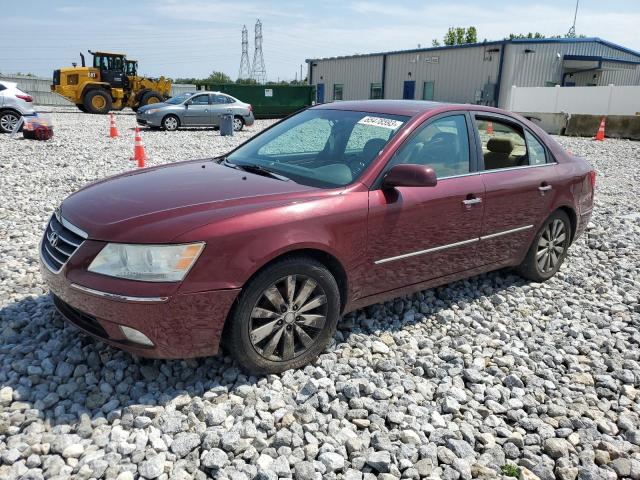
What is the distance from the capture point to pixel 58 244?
3.13m

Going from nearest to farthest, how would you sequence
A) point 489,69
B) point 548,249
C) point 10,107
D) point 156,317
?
point 156,317, point 548,249, point 10,107, point 489,69

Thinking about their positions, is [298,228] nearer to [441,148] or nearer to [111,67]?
[441,148]

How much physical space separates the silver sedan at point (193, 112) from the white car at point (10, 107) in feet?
14.0

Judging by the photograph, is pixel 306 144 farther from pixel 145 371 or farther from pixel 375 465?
pixel 375 465

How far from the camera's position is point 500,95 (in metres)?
29.1

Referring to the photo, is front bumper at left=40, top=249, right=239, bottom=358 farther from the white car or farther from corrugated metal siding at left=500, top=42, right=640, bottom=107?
corrugated metal siding at left=500, top=42, right=640, bottom=107

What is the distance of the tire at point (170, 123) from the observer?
19.0 m

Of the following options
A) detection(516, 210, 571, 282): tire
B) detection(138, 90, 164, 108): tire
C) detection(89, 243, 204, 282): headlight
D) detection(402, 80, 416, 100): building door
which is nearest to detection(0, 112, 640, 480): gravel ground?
detection(516, 210, 571, 282): tire

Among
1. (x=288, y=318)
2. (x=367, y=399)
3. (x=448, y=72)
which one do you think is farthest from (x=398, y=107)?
(x=448, y=72)

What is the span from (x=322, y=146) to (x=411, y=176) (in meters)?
1.03

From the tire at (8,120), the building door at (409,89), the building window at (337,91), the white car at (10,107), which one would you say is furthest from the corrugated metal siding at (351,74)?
the tire at (8,120)

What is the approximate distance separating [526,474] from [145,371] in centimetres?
216

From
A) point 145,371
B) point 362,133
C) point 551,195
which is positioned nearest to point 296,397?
point 145,371

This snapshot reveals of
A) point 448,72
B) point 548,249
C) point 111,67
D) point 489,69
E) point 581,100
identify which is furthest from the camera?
point 448,72
